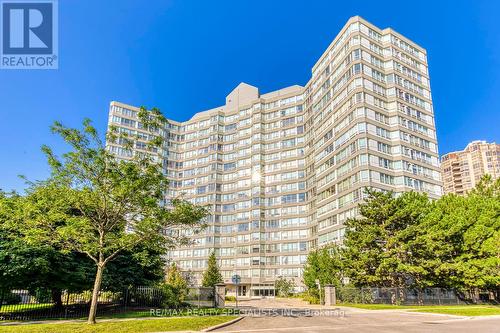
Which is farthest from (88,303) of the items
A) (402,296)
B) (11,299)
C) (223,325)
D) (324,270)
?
(402,296)

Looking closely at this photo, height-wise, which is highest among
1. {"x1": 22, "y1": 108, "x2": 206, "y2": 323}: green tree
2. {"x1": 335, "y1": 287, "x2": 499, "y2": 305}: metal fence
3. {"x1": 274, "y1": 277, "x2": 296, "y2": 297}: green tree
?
{"x1": 22, "y1": 108, "x2": 206, "y2": 323}: green tree

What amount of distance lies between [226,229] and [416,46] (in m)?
59.1

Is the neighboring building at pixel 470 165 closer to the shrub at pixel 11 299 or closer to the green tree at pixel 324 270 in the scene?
the green tree at pixel 324 270

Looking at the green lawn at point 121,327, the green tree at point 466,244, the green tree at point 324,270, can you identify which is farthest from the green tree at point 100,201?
the green tree at point 466,244

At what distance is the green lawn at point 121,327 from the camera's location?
55.7 ft

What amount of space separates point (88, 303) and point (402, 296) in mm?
29761

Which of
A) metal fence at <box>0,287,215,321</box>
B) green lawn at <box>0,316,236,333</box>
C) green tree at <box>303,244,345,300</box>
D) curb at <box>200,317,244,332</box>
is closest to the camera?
green lawn at <box>0,316,236,333</box>

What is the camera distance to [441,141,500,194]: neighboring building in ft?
553

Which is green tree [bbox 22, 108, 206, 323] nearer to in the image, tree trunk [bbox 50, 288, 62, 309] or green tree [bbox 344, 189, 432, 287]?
tree trunk [bbox 50, 288, 62, 309]

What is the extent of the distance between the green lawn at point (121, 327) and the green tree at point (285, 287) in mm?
53270

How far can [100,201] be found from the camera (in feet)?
69.4

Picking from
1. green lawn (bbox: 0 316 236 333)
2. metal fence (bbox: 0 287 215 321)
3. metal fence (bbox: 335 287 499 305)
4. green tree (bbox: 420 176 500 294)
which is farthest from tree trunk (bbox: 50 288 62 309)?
green tree (bbox: 420 176 500 294)

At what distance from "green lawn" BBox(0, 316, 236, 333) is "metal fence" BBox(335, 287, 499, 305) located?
22561 millimetres

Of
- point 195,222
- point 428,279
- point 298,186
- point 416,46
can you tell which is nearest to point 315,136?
point 298,186
